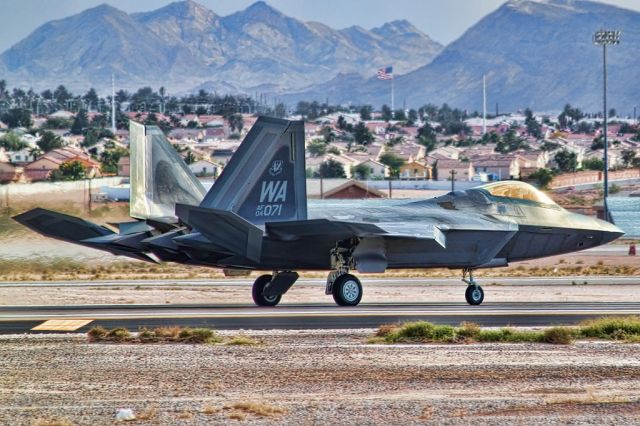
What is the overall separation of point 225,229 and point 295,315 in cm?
251

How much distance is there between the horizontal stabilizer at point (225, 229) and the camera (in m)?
24.4

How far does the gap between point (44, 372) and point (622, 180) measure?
97.1m

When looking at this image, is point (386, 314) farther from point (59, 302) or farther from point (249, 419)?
point (249, 419)

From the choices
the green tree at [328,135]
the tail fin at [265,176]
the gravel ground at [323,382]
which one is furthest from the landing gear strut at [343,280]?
the green tree at [328,135]

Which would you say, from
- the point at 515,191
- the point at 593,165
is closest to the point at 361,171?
the point at 593,165

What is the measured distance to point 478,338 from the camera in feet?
71.4

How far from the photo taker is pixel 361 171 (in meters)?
118

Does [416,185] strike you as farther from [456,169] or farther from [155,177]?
[155,177]

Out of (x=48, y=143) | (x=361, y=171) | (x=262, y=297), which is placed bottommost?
(x=262, y=297)

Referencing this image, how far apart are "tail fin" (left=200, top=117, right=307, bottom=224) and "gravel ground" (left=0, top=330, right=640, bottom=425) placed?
197 inches

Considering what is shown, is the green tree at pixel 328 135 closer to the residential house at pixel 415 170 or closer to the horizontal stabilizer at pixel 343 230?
the residential house at pixel 415 170

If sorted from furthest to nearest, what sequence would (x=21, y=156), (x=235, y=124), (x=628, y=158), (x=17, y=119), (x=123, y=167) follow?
(x=235, y=124), (x=17, y=119), (x=628, y=158), (x=21, y=156), (x=123, y=167)

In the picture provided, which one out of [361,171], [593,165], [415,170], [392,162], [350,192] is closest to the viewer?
[350,192]

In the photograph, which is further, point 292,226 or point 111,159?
point 111,159
